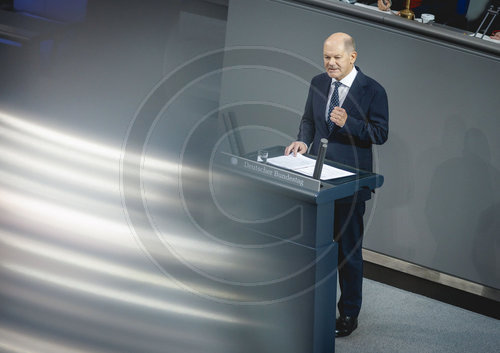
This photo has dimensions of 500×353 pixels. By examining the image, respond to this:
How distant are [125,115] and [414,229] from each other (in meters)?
3.14

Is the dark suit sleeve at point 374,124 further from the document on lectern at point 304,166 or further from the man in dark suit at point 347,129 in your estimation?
the document on lectern at point 304,166

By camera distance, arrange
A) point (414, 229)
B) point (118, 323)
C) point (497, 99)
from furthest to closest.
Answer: point (414, 229) < point (497, 99) < point (118, 323)

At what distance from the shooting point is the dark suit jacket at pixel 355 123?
3.24 metres

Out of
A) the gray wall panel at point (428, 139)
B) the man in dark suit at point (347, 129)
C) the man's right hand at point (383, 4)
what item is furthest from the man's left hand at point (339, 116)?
the man's right hand at point (383, 4)

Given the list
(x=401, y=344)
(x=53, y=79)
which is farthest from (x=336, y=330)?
(x=53, y=79)

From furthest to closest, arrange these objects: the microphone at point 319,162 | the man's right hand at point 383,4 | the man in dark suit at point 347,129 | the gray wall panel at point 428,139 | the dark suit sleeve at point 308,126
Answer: the man's right hand at point 383,4 → the gray wall panel at point 428,139 → the dark suit sleeve at point 308,126 → the man in dark suit at point 347,129 → the microphone at point 319,162

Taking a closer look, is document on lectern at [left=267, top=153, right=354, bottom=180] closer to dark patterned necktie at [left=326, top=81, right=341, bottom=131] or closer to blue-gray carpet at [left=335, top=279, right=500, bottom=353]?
dark patterned necktie at [left=326, top=81, right=341, bottom=131]

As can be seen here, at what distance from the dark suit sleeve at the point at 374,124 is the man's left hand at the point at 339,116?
0.11 m

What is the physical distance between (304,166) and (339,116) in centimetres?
28

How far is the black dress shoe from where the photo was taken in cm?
347

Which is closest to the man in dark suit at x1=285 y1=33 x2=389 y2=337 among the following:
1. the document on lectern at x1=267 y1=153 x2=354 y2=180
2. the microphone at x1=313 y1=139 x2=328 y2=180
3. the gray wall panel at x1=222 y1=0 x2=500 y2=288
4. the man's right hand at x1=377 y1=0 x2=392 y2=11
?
the document on lectern at x1=267 y1=153 x2=354 y2=180

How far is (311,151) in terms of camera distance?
3498mm

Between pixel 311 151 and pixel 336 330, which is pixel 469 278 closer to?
pixel 336 330

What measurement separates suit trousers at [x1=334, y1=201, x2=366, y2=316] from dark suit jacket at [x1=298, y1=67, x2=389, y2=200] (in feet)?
0.44
